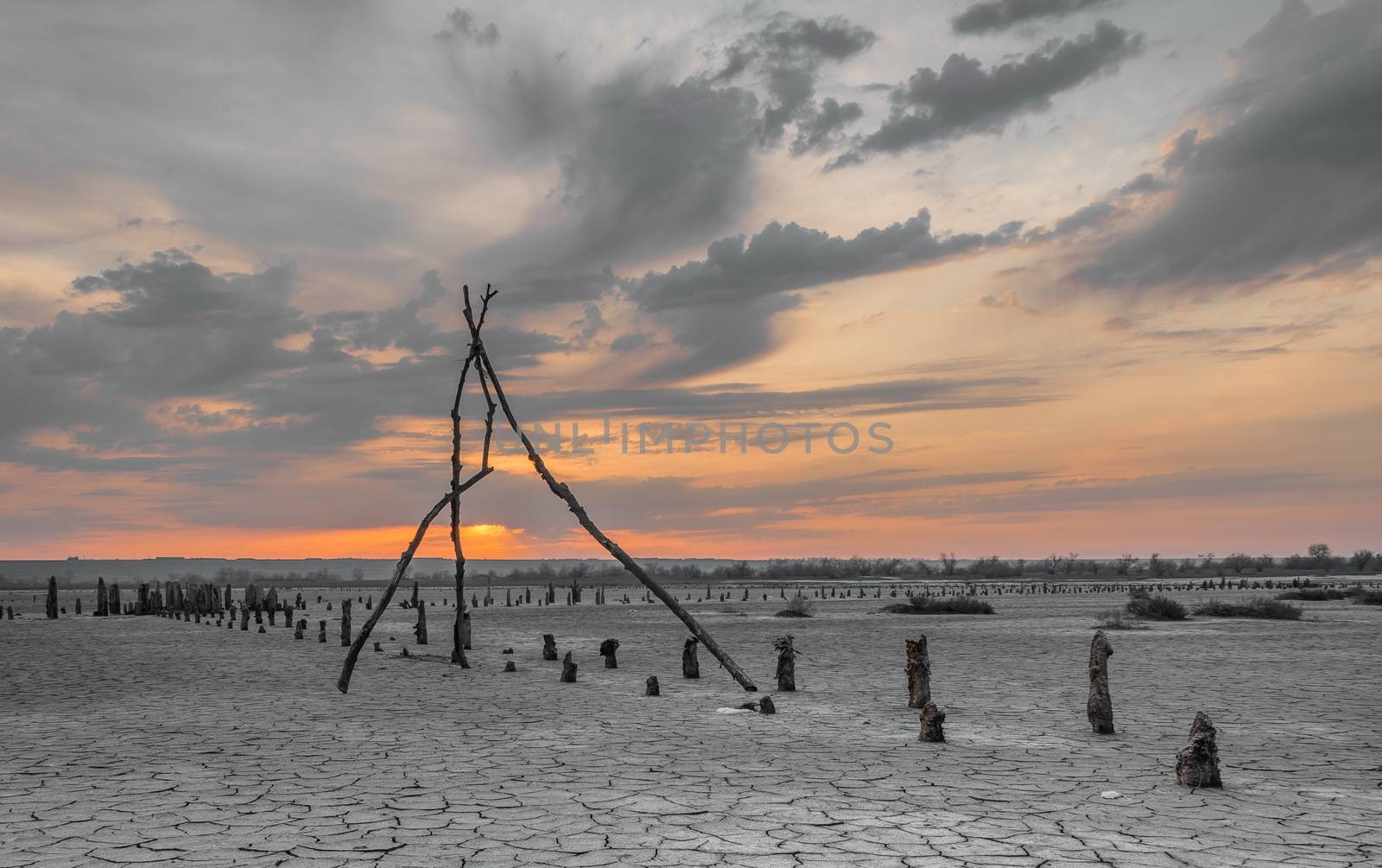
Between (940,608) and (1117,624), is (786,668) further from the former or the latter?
(940,608)

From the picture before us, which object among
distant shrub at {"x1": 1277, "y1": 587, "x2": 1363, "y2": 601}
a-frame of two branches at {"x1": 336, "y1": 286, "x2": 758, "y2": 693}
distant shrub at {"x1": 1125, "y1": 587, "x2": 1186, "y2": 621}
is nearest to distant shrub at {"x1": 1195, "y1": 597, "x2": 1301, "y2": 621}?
distant shrub at {"x1": 1125, "y1": 587, "x2": 1186, "y2": 621}

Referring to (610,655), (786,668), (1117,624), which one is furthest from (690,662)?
(1117,624)

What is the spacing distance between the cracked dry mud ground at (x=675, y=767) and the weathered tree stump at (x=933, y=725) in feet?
1.56

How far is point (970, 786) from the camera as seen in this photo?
8.05 metres

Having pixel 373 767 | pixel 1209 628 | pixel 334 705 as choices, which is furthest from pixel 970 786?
pixel 1209 628

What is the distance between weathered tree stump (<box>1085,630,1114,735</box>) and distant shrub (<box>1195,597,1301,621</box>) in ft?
85.5

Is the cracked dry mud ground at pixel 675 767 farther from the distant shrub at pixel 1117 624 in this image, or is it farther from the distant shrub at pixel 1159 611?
the distant shrub at pixel 1159 611

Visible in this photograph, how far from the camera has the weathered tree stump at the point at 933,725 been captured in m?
10.2

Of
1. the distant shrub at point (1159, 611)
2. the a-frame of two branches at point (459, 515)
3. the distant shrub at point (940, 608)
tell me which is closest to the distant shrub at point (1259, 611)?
the distant shrub at point (1159, 611)

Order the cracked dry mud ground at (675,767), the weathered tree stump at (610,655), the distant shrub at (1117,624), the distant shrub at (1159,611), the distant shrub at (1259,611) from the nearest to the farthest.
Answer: the cracked dry mud ground at (675,767) < the weathered tree stump at (610,655) < the distant shrub at (1117,624) < the distant shrub at (1259,611) < the distant shrub at (1159,611)

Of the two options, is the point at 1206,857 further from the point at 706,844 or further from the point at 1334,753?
the point at 1334,753

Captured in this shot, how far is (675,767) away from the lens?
8.95 m

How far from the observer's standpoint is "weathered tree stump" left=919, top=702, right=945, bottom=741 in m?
10.2

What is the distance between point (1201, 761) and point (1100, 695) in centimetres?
275
